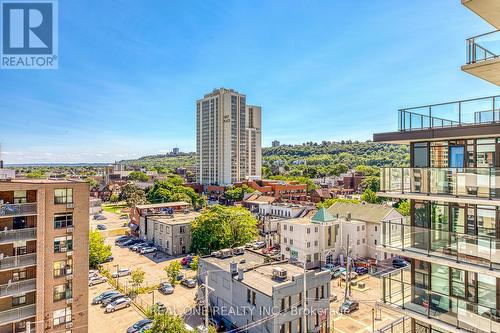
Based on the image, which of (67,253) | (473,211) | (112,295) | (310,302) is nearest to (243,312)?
(310,302)

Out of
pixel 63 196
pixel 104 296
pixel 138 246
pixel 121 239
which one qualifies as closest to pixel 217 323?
pixel 104 296

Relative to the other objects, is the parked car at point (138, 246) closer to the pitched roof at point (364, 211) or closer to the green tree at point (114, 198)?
the pitched roof at point (364, 211)

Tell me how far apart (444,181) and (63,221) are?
21998 mm

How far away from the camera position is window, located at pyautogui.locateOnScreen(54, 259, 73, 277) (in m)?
19.2

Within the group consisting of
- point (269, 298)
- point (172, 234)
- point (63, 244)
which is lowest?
point (172, 234)

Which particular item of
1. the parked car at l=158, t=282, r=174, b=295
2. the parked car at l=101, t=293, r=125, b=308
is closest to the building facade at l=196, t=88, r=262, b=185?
the parked car at l=158, t=282, r=174, b=295

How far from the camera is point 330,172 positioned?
15888 cm

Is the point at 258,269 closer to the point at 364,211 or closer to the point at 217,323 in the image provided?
the point at 217,323

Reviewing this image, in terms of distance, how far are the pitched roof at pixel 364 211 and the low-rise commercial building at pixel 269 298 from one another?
22632mm

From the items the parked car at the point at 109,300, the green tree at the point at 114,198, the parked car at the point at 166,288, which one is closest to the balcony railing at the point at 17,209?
the parked car at the point at 109,300

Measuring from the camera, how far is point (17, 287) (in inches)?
694

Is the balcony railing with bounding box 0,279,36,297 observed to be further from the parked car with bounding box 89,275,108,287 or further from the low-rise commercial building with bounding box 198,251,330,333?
the parked car with bounding box 89,275,108,287

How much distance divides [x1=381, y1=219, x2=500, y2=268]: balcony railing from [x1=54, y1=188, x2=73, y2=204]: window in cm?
1990

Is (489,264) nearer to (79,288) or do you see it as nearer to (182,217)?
(79,288)
